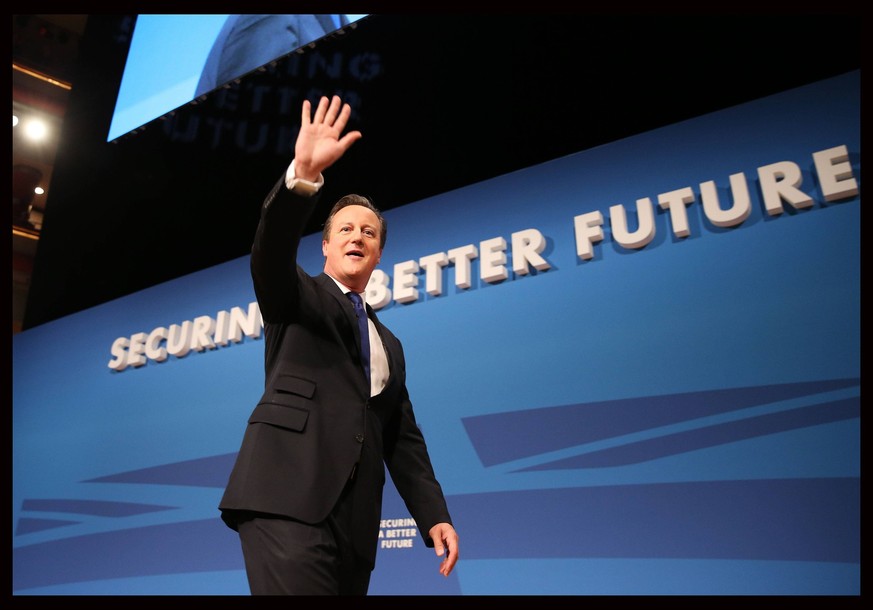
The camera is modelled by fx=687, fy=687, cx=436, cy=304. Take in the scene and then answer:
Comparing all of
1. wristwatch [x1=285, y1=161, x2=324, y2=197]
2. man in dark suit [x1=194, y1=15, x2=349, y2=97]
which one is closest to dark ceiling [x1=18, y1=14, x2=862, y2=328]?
man in dark suit [x1=194, y1=15, x2=349, y2=97]

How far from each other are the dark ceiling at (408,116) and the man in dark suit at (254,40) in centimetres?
10

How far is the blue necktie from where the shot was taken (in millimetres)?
1558

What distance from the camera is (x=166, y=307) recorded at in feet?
15.1

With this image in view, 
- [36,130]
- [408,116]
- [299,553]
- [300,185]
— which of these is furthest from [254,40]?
[36,130]

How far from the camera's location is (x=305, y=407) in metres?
1.40

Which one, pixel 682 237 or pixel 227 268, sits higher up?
pixel 227 268

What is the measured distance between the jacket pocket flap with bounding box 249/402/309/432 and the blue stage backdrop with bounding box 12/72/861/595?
1.77m

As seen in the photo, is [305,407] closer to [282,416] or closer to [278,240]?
[282,416]

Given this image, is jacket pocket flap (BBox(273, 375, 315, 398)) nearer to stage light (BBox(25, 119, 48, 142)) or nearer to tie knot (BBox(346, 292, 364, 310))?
tie knot (BBox(346, 292, 364, 310))

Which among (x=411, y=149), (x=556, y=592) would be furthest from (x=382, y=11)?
(x=556, y=592)

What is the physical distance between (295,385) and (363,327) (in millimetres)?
239

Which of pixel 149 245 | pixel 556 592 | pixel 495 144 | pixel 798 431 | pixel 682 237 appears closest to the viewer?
pixel 798 431

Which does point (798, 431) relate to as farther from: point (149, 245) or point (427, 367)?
point (149, 245)

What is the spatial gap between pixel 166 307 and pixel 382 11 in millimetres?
2367
